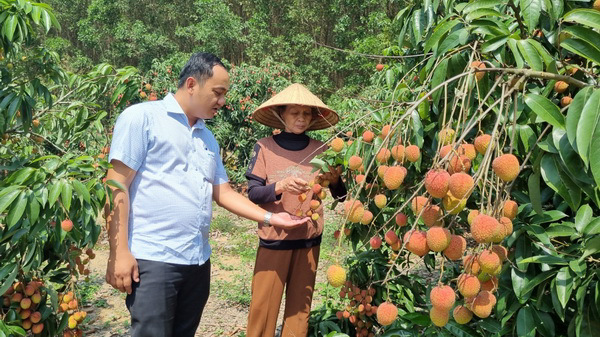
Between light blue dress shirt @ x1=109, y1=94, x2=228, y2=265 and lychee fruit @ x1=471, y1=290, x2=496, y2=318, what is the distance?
3.14 feet

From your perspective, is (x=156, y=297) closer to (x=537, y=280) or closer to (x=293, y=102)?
(x=293, y=102)

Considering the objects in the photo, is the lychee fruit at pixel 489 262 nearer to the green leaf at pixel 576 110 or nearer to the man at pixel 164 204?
the green leaf at pixel 576 110

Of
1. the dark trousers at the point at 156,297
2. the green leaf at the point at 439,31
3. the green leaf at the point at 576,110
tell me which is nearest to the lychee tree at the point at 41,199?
the dark trousers at the point at 156,297

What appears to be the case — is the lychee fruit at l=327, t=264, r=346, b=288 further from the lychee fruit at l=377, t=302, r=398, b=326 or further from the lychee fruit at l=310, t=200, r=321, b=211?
the lychee fruit at l=310, t=200, r=321, b=211

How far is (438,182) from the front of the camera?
26.3 inches

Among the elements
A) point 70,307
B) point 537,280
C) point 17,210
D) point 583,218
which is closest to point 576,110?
point 583,218

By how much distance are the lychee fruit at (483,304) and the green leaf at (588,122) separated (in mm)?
284

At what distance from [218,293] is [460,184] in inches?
120

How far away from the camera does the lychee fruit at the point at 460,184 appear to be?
672mm

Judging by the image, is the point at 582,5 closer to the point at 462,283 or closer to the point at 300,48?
the point at 462,283

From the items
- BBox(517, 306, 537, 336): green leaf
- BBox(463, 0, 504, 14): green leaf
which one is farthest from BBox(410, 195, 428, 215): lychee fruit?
BBox(463, 0, 504, 14): green leaf

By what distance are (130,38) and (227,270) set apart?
515 inches

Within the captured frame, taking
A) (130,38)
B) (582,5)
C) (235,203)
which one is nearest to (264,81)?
(235,203)

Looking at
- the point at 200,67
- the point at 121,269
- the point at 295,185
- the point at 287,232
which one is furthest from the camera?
the point at 287,232
